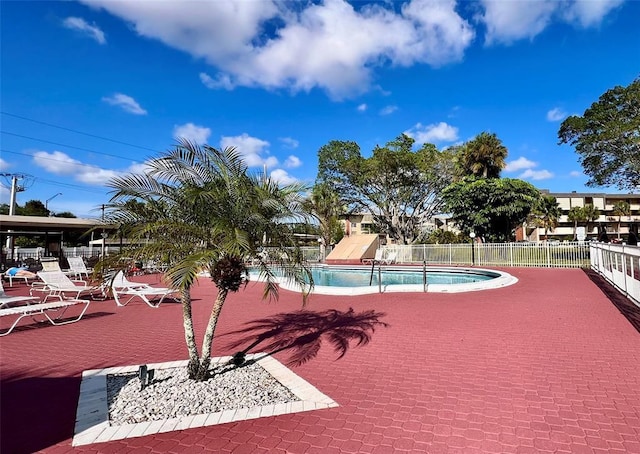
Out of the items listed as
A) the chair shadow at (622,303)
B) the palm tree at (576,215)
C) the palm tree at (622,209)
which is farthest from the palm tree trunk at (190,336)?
the palm tree at (622,209)

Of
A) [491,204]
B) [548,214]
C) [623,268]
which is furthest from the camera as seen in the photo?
[548,214]

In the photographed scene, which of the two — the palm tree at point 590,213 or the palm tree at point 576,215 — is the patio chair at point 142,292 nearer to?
the palm tree at point 576,215

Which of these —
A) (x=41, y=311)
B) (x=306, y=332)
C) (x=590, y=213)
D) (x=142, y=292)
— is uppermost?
(x=590, y=213)

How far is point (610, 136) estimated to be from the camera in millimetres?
21578

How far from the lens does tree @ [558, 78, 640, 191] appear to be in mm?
21094

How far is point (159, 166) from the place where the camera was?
447 centimetres

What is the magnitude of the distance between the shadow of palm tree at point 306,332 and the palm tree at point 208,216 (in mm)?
1359

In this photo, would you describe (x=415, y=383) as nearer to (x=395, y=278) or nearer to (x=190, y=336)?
(x=190, y=336)

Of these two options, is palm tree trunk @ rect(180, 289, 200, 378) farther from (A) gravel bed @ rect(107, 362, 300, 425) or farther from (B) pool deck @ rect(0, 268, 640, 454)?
(B) pool deck @ rect(0, 268, 640, 454)

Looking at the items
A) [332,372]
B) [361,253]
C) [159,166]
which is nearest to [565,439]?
[332,372]

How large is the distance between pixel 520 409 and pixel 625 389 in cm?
137

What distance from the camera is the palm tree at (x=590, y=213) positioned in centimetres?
5906

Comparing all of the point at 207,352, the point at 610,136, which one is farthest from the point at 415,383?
the point at 610,136

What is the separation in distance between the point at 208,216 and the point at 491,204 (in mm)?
27127
